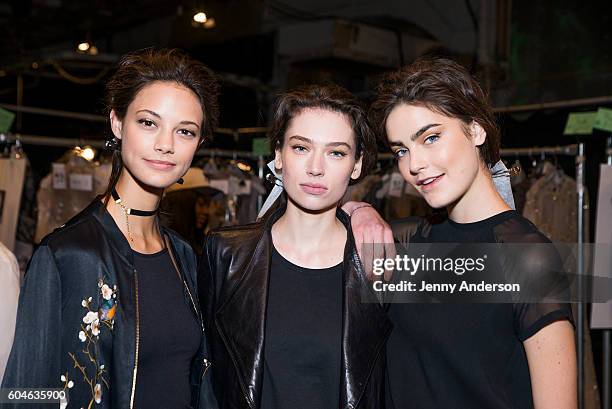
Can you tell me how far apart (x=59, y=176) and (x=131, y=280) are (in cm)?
276

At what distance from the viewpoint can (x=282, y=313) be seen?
2.11 metres

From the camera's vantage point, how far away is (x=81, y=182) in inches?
177

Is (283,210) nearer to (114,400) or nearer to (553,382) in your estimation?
(114,400)

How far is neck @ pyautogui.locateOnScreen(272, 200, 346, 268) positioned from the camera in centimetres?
222

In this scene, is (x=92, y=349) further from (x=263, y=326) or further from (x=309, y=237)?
(x=309, y=237)

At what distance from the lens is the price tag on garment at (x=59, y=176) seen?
452 centimetres

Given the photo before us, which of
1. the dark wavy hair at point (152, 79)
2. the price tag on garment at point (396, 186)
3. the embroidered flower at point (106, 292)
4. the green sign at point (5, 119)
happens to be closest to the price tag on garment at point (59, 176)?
the green sign at point (5, 119)

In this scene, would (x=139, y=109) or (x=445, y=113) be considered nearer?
(x=445, y=113)

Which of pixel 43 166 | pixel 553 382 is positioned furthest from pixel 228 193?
pixel 553 382

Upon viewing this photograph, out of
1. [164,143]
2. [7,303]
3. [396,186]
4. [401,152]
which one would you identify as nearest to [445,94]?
[401,152]

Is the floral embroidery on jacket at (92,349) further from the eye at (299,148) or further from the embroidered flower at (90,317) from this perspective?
the eye at (299,148)

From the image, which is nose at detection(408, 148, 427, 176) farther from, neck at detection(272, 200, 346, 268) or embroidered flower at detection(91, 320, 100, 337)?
embroidered flower at detection(91, 320, 100, 337)

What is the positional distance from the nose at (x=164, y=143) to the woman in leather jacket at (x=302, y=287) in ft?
1.14

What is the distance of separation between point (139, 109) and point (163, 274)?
0.53 metres
